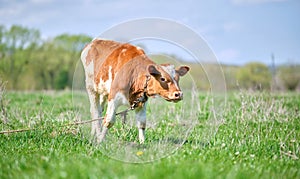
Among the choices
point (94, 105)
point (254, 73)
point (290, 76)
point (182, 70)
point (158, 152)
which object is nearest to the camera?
point (158, 152)

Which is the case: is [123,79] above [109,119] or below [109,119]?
above

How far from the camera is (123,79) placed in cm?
672

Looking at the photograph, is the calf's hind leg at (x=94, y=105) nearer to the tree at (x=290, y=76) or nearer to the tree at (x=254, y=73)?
the tree at (x=290, y=76)

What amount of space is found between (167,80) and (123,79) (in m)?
0.79

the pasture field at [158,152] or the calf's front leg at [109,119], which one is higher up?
the calf's front leg at [109,119]

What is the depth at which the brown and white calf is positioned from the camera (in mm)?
6367

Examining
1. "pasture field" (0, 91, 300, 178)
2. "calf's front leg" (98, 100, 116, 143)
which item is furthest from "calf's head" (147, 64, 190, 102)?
"calf's front leg" (98, 100, 116, 143)

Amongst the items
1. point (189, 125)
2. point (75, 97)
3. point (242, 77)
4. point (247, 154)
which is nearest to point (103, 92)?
point (75, 97)

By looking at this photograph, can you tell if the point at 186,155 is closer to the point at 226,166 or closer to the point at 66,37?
the point at 226,166

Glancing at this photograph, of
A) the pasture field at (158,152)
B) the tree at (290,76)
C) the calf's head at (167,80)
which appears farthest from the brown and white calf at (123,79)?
the tree at (290,76)

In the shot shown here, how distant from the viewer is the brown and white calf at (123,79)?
637 centimetres

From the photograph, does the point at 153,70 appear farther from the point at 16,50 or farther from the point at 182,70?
the point at 16,50

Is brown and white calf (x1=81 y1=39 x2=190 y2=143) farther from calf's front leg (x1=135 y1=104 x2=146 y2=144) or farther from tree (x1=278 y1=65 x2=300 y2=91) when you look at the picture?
tree (x1=278 y1=65 x2=300 y2=91)

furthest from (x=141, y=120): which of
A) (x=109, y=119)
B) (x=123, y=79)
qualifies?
(x=123, y=79)
